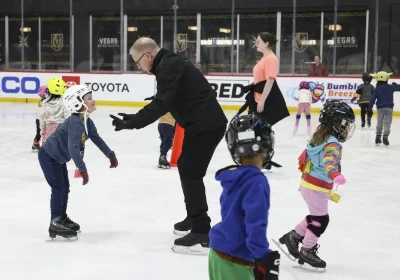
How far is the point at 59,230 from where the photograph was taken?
3637mm

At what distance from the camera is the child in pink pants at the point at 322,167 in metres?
3.00

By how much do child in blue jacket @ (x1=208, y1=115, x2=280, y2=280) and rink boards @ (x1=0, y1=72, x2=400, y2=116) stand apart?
1197 cm

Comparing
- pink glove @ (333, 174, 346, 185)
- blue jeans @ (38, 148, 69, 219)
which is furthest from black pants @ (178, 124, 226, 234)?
pink glove @ (333, 174, 346, 185)

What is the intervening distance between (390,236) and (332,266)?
0.76 m

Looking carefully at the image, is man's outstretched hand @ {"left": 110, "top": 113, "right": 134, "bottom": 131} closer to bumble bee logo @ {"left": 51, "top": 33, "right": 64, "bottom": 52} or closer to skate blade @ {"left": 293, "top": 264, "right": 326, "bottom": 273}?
skate blade @ {"left": 293, "top": 264, "right": 326, "bottom": 273}

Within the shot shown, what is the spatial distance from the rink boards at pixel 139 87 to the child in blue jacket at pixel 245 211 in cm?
1197

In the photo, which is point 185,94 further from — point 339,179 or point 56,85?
point 56,85

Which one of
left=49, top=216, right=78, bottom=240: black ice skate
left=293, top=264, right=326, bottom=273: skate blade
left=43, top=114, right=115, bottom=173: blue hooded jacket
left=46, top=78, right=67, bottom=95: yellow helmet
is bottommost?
left=293, top=264, right=326, bottom=273: skate blade

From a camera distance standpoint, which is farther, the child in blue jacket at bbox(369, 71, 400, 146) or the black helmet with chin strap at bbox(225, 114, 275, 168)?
the child in blue jacket at bbox(369, 71, 400, 146)

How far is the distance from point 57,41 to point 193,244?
17.8 metres

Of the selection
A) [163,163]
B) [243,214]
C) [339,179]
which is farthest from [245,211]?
[163,163]

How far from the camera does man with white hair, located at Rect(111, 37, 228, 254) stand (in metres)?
3.38

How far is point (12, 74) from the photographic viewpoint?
16234mm

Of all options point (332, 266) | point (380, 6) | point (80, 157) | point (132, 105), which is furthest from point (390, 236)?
point (380, 6)
